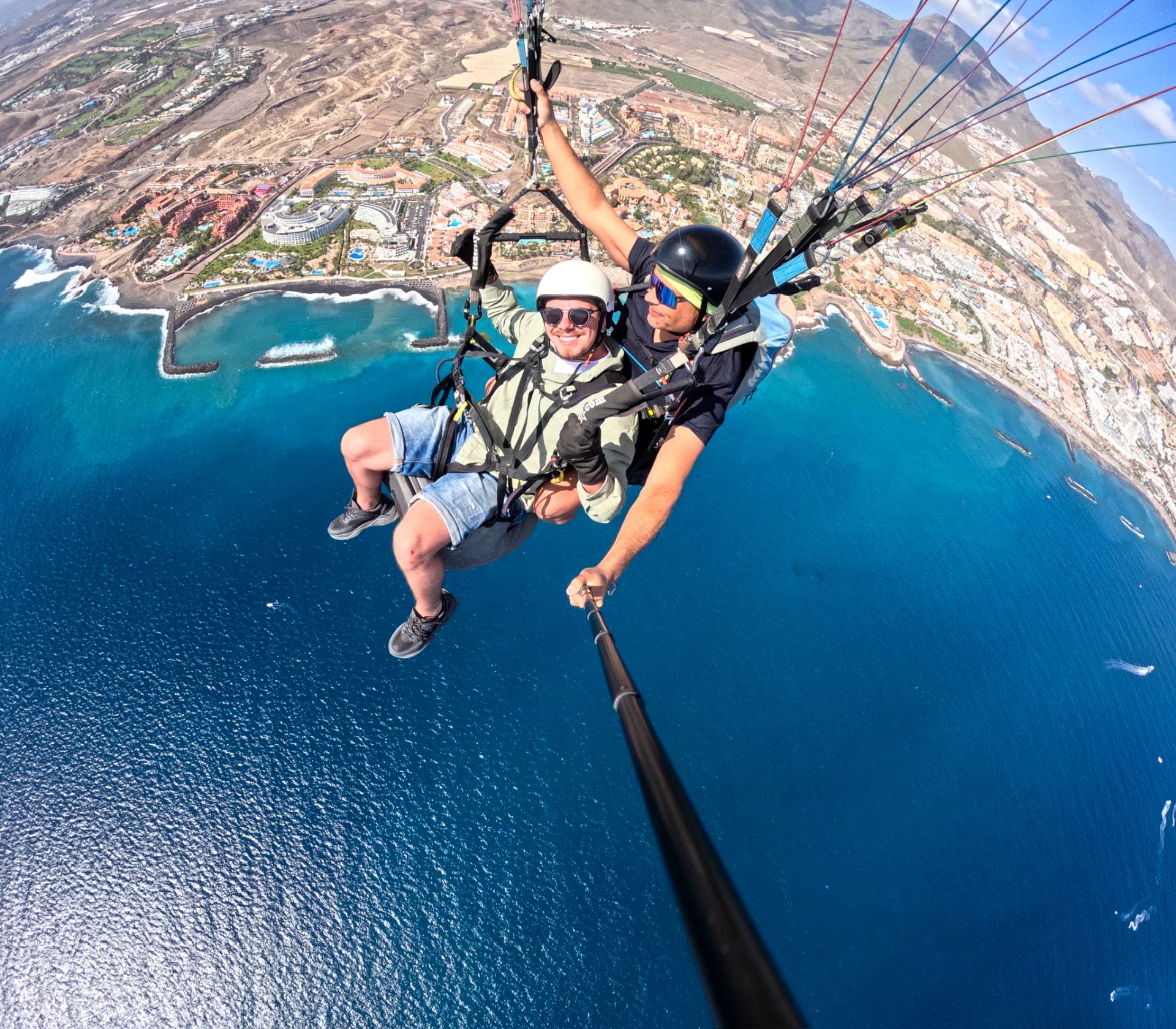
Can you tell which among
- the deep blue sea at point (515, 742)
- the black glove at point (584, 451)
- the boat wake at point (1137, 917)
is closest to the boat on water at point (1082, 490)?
the deep blue sea at point (515, 742)

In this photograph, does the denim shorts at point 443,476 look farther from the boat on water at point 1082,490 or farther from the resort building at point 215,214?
the resort building at point 215,214

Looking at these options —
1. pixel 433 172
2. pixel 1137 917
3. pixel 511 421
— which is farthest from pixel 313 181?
pixel 1137 917

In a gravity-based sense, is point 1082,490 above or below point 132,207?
above

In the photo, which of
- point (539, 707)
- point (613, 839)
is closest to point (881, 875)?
point (613, 839)

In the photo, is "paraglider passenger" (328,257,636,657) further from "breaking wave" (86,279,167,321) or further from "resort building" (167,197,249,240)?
"resort building" (167,197,249,240)

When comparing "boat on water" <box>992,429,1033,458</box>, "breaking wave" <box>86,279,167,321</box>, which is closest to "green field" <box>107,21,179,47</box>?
"breaking wave" <box>86,279,167,321</box>

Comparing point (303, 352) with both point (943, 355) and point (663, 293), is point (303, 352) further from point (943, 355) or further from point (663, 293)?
point (943, 355)

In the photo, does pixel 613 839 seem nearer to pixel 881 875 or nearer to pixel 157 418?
pixel 881 875
